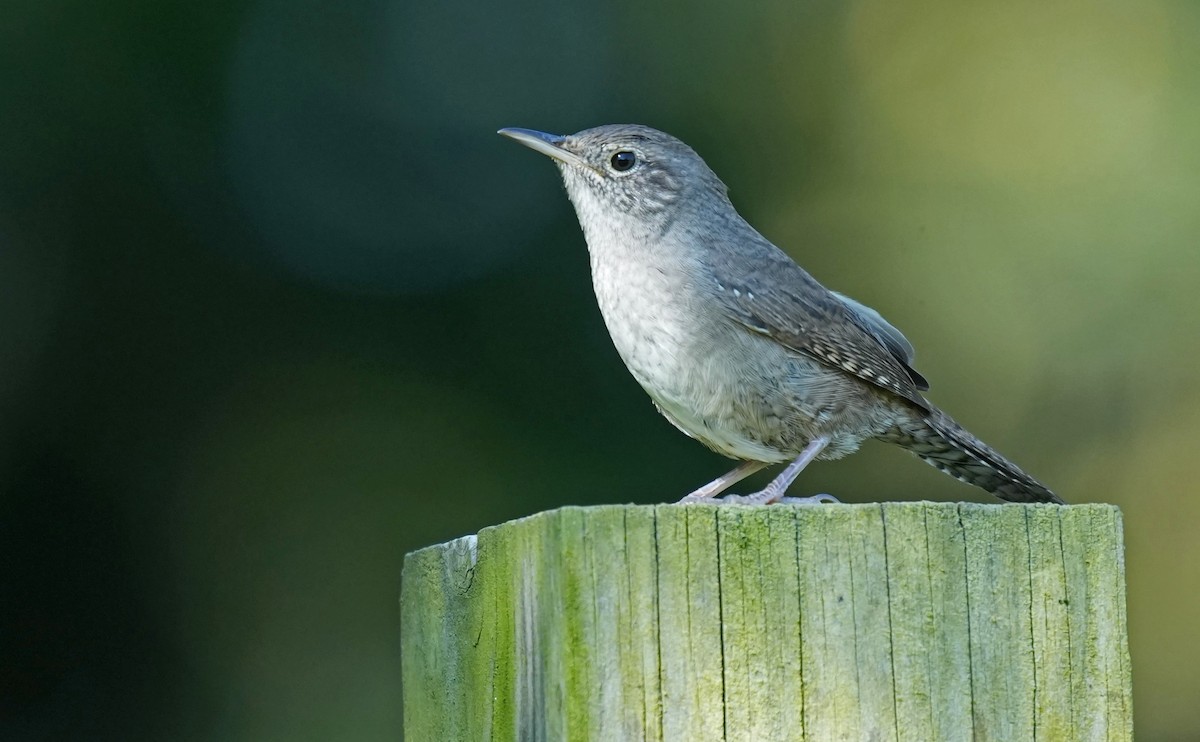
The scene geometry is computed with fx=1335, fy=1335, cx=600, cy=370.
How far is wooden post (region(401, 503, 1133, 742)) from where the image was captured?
1.94 metres

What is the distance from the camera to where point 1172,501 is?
25.9 feet

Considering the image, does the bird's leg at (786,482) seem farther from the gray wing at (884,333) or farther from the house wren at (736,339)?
the gray wing at (884,333)

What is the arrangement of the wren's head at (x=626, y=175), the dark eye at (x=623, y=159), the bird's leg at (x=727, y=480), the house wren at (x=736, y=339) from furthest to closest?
1. the dark eye at (x=623, y=159)
2. the wren's head at (x=626, y=175)
3. the bird's leg at (x=727, y=480)
4. the house wren at (x=736, y=339)

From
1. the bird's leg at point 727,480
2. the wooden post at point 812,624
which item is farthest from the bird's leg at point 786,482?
the wooden post at point 812,624

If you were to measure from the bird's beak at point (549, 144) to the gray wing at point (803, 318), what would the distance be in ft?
2.21

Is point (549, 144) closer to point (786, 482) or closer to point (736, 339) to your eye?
point (736, 339)

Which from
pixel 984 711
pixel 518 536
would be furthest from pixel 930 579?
pixel 518 536

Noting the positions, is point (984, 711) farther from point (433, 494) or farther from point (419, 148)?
point (419, 148)

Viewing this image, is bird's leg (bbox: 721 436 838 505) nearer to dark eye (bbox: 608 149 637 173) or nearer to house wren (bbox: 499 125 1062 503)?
house wren (bbox: 499 125 1062 503)

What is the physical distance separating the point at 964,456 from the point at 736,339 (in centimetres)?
87

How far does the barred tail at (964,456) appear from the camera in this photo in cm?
404

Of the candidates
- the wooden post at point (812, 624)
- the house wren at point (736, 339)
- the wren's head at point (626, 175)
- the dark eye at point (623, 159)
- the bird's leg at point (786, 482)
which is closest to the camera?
the wooden post at point (812, 624)

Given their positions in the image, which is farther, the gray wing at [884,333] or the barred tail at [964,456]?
the gray wing at [884,333]

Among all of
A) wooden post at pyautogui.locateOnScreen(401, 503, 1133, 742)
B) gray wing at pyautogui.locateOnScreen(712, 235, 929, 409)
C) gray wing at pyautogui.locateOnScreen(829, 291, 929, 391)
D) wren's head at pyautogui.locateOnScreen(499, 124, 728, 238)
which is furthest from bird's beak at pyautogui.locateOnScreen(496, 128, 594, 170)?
wooden post at pyautogui.locateOnScreen(401, 503, 1133, 742)
